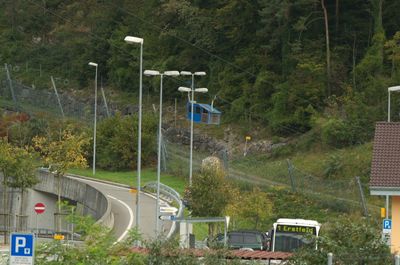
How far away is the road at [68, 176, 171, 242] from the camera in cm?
5172

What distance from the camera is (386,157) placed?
30.4 m

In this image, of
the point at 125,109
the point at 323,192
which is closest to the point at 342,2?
the point at 125,109

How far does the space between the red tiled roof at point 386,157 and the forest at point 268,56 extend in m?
43.7

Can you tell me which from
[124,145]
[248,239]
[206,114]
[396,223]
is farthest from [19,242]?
[206,114]

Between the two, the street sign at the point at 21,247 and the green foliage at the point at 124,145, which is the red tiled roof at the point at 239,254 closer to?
the street sign at the point at 21,247

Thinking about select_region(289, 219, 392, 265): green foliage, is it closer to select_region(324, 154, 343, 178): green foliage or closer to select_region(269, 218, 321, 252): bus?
select_region(269, 218, 321, 252): bus

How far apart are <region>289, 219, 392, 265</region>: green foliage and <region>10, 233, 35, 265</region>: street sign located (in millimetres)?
6817

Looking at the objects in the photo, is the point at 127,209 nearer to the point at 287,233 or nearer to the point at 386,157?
the point at 287,233

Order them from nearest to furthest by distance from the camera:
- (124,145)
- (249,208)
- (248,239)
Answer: (248,239) < (249,208) < (124,145)

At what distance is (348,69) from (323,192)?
26009 mm

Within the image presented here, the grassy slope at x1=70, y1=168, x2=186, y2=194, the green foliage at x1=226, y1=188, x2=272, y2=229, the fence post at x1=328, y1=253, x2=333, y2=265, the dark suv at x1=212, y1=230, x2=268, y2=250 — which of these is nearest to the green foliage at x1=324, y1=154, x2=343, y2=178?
the grassy slope at x1=70, y1=168, x2=186, y2=194

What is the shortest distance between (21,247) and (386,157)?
15.1 m

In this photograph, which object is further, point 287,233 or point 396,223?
point 287,233

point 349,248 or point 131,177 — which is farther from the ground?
point 131,177
